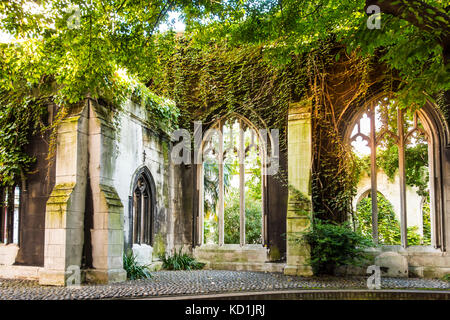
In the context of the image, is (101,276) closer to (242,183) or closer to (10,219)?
(10,219)

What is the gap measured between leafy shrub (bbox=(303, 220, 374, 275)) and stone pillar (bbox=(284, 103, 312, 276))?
0.57 ft

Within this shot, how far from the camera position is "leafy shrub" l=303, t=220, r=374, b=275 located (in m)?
8.55

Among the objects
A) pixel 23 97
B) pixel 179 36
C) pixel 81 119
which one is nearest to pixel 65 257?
pixel 81 119

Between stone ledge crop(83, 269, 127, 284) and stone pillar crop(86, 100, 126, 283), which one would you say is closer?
stone ledge crop(83, 269, 127, 284)

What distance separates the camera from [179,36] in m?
12.4

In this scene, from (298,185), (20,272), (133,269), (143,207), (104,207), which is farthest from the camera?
(143,207)

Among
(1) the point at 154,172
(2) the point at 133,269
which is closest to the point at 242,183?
(1) the point at 154,172

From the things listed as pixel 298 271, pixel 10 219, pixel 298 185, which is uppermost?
pixel 298 185

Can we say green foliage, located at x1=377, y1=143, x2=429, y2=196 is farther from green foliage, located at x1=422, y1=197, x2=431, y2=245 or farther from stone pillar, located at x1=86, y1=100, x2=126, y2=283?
stone pillar, located at x1=86, y1=100, x2=126, y2=283

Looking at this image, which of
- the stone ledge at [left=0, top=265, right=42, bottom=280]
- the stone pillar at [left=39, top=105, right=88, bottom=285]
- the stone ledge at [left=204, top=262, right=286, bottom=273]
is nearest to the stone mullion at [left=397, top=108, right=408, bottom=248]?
the stone ledge at [left=204, top=262, right=286, bottom=273]

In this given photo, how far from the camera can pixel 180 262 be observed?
1065 cm

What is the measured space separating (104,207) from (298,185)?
4.14 m

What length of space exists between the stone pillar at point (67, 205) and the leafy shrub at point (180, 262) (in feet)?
9.92

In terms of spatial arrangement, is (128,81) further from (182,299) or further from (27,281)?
(182,299)
